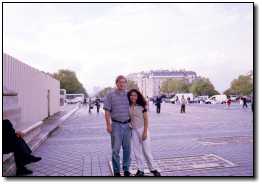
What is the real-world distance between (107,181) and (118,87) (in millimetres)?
1633

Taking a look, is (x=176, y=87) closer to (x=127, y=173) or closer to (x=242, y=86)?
(x=242, y=86)

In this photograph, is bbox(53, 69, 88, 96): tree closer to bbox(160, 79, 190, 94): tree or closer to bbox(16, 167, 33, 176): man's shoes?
bbox(160, 79, 190, 94): tree

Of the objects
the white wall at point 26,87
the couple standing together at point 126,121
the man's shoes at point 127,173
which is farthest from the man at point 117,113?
the white wall at point 26,87

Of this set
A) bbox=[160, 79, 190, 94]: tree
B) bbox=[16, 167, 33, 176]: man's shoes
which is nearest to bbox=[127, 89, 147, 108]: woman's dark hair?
bbox=[16, 167, 33, 176]: man's shoes

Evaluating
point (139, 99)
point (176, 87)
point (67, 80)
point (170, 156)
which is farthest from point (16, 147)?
point (176, 87)

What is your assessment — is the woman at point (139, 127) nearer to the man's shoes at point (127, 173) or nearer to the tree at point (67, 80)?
the man's shoes at point (127, 173)

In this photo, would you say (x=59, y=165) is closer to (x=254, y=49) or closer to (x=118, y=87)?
(x=118, y=87)

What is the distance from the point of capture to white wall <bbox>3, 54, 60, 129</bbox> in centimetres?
1213

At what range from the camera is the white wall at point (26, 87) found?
12.1m

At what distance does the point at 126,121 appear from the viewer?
253 inches

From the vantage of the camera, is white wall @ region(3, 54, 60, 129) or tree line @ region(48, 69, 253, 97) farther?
tree line @ region(48, 69, 253, 97)

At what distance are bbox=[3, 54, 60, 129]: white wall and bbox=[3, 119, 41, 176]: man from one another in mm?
2614

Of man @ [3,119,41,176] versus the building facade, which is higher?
the building facade

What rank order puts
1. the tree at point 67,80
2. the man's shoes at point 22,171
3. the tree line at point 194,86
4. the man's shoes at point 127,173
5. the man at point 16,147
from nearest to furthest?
the man's shoes at point 127,173, the man at point 16,147, the man's shoes at point 22,171, the tree line at point 194,86, the tree at point 67,80
